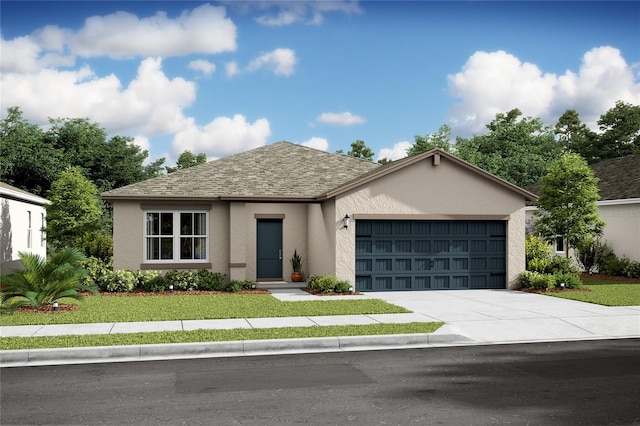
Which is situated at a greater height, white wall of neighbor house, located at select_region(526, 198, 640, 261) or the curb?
white wall of neighbor house, located at select_region(526, 198, 640, 261)

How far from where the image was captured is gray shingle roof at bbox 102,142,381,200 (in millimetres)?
22141

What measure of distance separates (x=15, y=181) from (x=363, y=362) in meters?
39.0

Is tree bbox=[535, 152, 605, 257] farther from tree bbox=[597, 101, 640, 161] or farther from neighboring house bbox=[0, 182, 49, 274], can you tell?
tree bbox=[597, 101, 640, 161]

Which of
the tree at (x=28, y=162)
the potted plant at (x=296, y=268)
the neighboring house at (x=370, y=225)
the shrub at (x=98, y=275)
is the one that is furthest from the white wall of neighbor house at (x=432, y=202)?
the tree at (x=28, y=162)

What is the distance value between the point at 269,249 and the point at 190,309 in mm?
8381

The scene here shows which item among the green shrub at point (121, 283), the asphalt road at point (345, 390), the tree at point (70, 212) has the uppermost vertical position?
the tree at point (70, 212)

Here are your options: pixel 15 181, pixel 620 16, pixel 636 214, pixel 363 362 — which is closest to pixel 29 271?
pixel 363 362

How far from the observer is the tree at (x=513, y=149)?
2021 inches

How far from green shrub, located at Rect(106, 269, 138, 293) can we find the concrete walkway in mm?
7518

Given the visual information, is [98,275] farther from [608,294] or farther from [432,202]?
[608,294]

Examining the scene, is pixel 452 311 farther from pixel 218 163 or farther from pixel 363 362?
pixel 218 163

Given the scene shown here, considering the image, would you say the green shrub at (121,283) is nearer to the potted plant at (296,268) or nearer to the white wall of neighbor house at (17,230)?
the potted plant at (296,268)

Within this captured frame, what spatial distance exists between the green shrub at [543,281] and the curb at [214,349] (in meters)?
9.49

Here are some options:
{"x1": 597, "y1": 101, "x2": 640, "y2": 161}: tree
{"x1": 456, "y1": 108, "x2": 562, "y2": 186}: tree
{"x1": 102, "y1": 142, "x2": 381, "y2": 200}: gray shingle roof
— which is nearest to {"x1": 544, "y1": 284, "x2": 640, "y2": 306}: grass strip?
{"x1": 102, "y1": 142, "x2": 381, "y2": 200}: gray shingle roof
